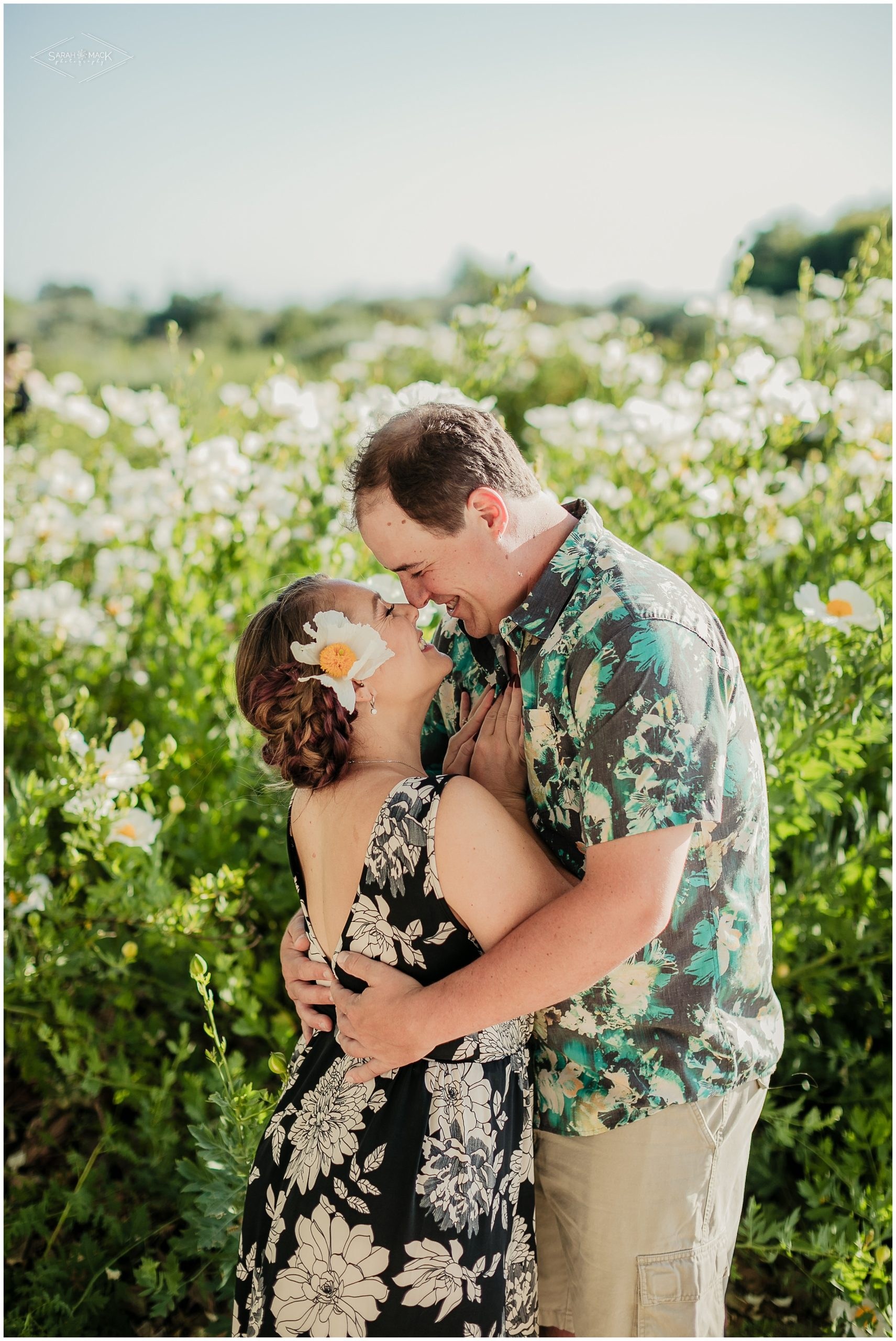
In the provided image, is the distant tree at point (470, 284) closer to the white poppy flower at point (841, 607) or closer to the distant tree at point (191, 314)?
the distant tree at point (191, 314)

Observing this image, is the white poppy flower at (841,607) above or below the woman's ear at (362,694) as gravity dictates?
below

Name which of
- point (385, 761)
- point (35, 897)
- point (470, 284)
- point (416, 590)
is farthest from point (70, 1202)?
point (470, 284)

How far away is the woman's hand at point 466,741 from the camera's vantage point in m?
1.75

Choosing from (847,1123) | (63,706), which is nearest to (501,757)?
(847,1123)

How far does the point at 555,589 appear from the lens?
5.11 ft

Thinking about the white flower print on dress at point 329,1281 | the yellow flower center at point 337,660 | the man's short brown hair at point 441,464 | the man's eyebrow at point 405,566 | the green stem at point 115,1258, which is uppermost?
the man's short brown hair at point 441,464

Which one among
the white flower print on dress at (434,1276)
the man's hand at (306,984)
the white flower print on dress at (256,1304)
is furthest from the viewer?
the man's hand at (306,984)

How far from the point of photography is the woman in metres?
1.48

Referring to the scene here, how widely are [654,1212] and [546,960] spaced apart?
1.90 ft

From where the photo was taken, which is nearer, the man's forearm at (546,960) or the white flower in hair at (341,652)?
the man's forearm at (546,960)

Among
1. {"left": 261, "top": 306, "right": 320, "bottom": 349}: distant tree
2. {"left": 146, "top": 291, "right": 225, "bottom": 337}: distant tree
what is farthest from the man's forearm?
{"left": 146, "top": 291, "right": 225, "bottom": 337}: distant tree

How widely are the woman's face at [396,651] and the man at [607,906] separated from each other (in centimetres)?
7

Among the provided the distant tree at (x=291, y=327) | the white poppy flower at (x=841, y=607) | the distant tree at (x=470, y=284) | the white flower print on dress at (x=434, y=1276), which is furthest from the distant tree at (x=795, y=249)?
the white flower print on dress at (x=434, y=1276)

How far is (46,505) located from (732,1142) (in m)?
3.21
